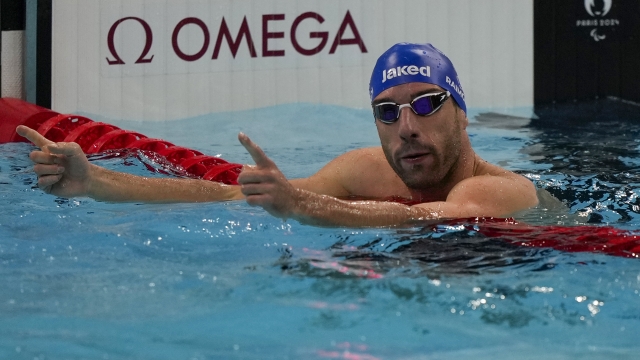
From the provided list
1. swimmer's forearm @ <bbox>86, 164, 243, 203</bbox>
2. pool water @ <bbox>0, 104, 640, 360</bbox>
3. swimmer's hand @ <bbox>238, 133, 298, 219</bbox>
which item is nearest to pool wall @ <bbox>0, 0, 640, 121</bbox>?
pool water @ <bbox>0, 104, 640, 360</bbox>

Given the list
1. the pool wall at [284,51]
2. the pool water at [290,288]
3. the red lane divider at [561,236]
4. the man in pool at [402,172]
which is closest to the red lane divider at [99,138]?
the pool water at [290,288]

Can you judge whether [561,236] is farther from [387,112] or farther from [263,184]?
→ [263,184]

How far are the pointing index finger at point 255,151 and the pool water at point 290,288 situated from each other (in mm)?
326

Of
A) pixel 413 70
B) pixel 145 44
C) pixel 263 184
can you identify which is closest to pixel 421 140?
pixel 413 70

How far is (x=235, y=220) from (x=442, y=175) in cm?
77

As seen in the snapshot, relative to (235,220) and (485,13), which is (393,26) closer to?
(485,13)

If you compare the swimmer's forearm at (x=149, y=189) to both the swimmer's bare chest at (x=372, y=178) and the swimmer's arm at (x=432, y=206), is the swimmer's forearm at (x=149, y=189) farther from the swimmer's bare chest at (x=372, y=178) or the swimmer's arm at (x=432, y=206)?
the swimmer's arm at (x=432, y=206)

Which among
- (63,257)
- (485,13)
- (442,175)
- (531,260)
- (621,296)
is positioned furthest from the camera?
(485,13)

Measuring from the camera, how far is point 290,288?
214 centimetres

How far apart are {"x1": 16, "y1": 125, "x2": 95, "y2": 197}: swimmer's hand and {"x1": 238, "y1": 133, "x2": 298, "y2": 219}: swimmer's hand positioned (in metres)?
0.75

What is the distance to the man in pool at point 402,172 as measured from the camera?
8.46 ft

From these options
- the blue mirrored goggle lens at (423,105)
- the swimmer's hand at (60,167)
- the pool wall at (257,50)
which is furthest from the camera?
the pool wall at (257,50)

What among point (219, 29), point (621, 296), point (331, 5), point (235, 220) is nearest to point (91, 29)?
point (219, 29)

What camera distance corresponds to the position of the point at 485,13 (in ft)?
21.6
